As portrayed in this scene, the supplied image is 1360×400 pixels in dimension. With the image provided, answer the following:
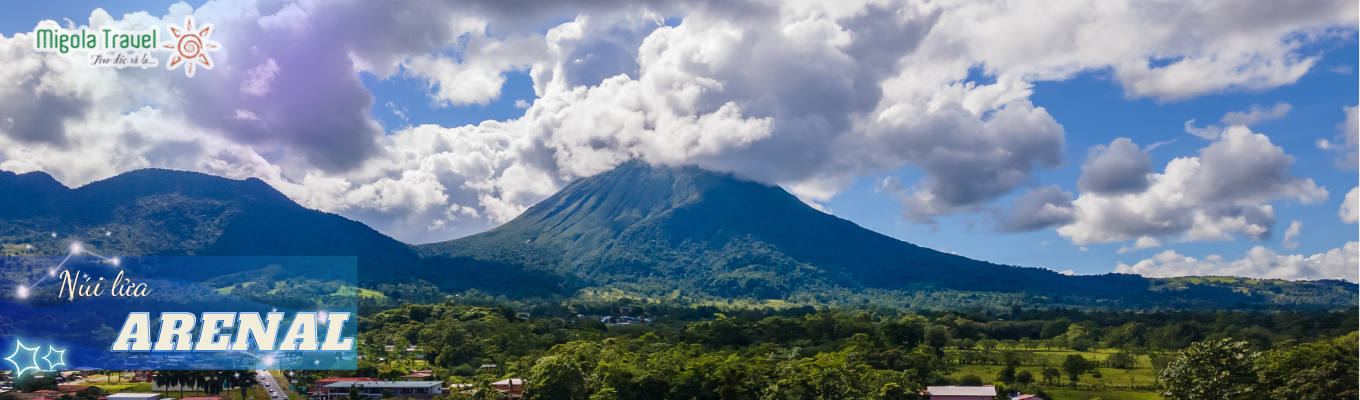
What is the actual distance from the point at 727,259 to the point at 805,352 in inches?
3093

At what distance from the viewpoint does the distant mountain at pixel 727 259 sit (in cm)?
10956

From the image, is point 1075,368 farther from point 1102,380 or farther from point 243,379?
point 243,379

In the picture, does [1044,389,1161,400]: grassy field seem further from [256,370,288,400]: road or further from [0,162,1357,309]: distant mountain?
[0,162,1357,309]: distant mountain

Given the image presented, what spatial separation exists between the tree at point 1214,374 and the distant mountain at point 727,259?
7838 centimetres

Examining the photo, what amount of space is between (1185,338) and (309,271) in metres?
90.6

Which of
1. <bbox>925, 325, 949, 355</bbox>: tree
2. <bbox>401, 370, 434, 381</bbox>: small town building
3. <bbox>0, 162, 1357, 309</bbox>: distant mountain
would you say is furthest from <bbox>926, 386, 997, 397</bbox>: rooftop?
<bbox>0, 162, 1357, 309</bbox>: distant mountain

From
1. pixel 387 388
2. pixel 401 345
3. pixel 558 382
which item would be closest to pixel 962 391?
pixel 558 382

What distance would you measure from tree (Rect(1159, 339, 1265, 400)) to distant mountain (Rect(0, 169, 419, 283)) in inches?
3828

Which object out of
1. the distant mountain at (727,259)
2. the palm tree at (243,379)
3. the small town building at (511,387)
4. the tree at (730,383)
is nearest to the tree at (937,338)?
the tree at (730,383)

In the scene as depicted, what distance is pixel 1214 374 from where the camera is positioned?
21688 mm

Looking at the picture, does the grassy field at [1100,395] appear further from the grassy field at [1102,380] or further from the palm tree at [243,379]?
the palm tree at [243,379]

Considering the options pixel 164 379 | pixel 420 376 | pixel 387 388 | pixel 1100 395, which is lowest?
pixel 1100 395

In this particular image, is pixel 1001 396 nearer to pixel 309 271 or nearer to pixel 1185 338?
pixel 1185 338

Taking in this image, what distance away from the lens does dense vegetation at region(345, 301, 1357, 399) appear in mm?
26047
